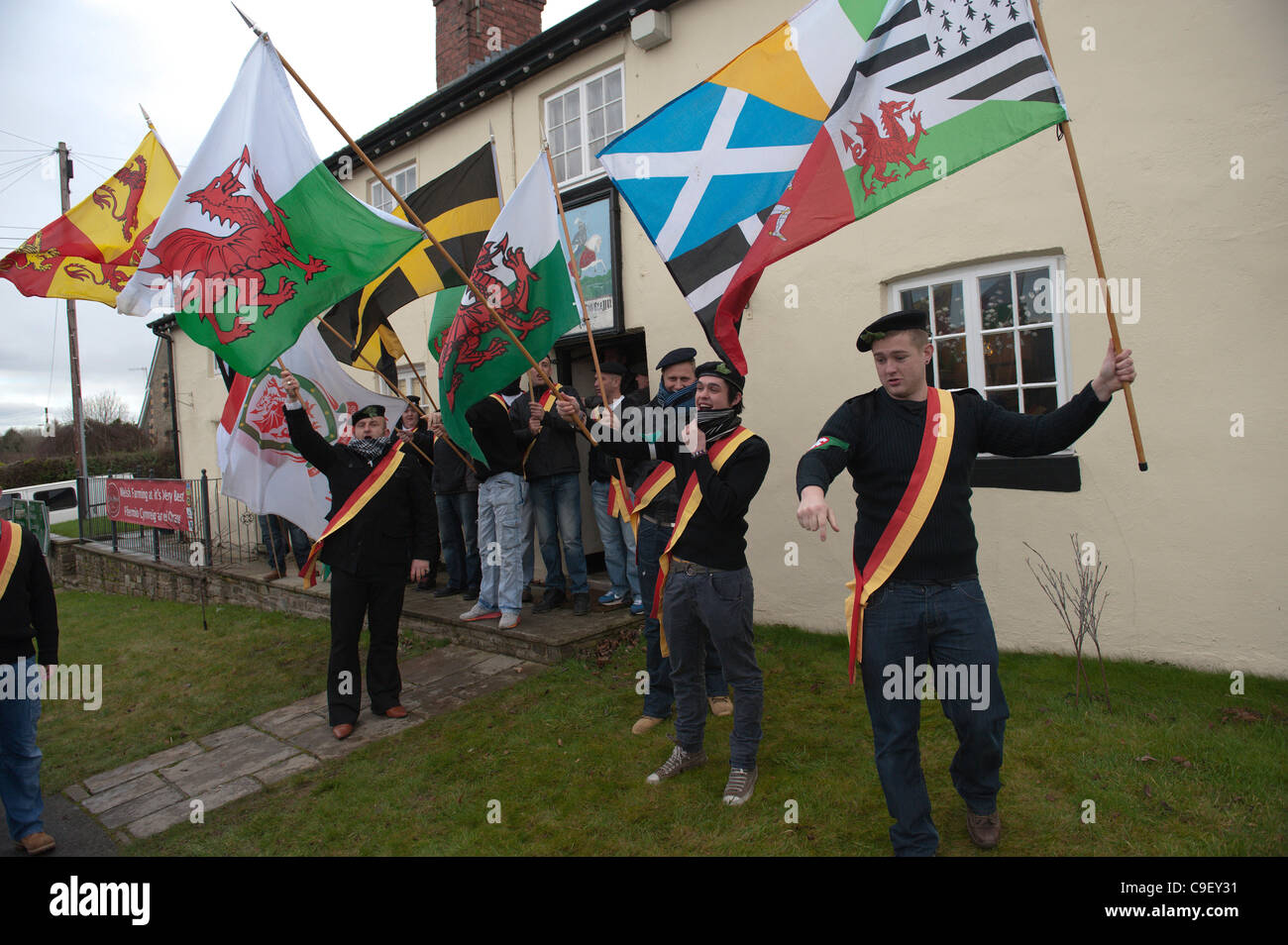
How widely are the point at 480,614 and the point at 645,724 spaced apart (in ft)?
9.00

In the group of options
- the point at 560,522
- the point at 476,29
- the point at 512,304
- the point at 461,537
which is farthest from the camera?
the point at 476,29

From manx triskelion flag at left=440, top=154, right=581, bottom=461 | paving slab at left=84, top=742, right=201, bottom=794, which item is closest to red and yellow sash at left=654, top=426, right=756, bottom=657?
manx triskelion flag at left=440, top=154, right=581, bottom=461

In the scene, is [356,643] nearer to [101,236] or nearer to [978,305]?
[101,236]

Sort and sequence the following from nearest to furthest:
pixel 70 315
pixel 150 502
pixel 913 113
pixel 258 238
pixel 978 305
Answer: pixel 913 113 → pixel 258 238 → pixel 978 305 → pixel 150 502 → pixel 70 315

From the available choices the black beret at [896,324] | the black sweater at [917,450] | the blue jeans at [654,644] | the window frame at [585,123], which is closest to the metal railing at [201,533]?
the window frame at [585,123]

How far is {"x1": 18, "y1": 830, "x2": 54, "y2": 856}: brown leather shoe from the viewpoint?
157 inches

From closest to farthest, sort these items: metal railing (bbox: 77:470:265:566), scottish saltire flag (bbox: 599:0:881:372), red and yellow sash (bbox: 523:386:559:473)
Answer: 1. scottish saltire flag (bbox: 599:0:881:372)
2. red and yellow sash (bbox: 523:386:559:473)
3. metal railing (bbox: 77:470:265:566)

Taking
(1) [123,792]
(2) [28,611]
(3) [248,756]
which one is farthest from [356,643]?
(2) [28,611]

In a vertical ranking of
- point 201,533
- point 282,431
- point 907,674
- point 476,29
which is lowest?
point 201,533

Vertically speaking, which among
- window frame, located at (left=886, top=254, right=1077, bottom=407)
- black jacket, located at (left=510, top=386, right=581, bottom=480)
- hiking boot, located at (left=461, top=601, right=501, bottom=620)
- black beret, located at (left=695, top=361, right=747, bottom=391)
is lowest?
hiking boot, located at (left=461, top=601, right=501, bottom=620)

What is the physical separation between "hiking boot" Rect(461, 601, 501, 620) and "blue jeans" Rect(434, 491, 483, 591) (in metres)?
0.94

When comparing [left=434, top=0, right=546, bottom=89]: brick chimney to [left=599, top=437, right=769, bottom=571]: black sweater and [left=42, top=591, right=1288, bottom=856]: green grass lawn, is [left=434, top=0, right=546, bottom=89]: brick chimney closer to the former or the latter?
[left=42, top=591, right=1288, bottom=856]: green grass lawn

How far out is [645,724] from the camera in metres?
4.69
